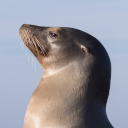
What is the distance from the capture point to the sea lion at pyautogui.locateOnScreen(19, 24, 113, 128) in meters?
9.58

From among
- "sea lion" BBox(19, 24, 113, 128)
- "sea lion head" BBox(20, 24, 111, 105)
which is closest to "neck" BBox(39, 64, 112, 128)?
"sea lion" BBox(19, 24, 113, 128)

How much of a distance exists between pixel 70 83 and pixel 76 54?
756 millimetres

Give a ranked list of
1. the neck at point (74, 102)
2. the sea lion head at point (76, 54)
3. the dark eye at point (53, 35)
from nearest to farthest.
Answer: the neck at point (74, 102) → the sea lion head at point (76, 54) → the dark eye at point (53, 35)

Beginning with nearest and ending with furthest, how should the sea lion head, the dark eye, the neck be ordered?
the neck < the sea lion head < the dark eye

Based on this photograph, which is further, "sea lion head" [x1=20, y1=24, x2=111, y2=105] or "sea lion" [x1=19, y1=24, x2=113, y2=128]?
"sea lion head" [x1=20, y1=24, x2=111, y2=105]

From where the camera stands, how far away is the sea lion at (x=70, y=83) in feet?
31.4

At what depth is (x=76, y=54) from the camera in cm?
994

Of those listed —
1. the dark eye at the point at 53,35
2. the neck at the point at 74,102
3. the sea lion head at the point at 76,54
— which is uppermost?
the dark eye at the point at 53,35

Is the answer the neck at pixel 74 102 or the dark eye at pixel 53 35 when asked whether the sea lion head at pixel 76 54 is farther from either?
the neck at pixel 74 102

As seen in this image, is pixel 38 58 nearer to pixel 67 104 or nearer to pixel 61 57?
pixel 61 57

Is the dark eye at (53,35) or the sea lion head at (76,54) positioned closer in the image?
the sea lion head at (76,54)

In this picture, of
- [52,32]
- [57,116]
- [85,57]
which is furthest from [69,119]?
[52,32]

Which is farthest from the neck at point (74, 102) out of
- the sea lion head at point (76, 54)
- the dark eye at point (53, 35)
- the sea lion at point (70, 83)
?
the dark eye at point (53, 35)

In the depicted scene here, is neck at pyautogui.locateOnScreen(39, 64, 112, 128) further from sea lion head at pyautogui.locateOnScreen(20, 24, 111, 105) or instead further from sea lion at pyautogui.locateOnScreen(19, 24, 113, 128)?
sea lion head at pyautogui.locateOnScreen(20, 24, 111, 105)
